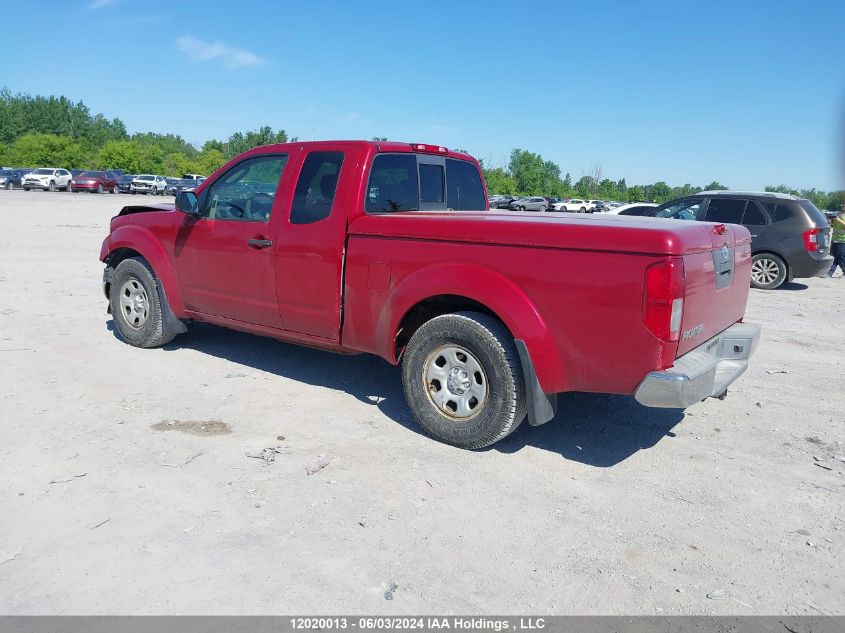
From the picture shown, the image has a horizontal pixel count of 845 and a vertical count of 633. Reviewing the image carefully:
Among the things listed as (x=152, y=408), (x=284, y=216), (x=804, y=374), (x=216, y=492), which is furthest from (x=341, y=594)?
(x=804, y=374)

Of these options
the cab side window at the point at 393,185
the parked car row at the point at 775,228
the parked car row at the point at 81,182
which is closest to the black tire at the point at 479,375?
the cab side window at the point at 393,185

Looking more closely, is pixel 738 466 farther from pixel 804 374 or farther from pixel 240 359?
pixel 240 359

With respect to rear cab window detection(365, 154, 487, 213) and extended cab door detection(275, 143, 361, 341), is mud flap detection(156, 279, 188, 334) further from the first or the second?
rear cab window detection(365, 154, 487, 213)

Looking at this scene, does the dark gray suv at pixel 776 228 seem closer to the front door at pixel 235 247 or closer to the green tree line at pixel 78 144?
the front door at pixel 235 247

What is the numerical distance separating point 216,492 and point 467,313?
184cm

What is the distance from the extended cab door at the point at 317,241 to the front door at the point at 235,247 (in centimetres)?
17

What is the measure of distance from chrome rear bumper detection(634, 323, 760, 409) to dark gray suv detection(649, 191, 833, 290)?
8.01 m

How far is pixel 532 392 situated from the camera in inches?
157

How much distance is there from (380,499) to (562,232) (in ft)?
5.96

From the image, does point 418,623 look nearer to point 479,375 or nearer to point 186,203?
point 479,375

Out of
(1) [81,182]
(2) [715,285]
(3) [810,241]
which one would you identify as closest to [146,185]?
(1) [81,182]

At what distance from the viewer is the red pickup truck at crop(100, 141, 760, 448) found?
11.9 feet

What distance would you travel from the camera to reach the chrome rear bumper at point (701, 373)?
3.57 m

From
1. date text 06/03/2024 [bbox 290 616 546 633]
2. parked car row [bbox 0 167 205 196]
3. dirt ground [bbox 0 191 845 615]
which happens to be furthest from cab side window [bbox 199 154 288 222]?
parked car row [bbox 0 167 205 196]
